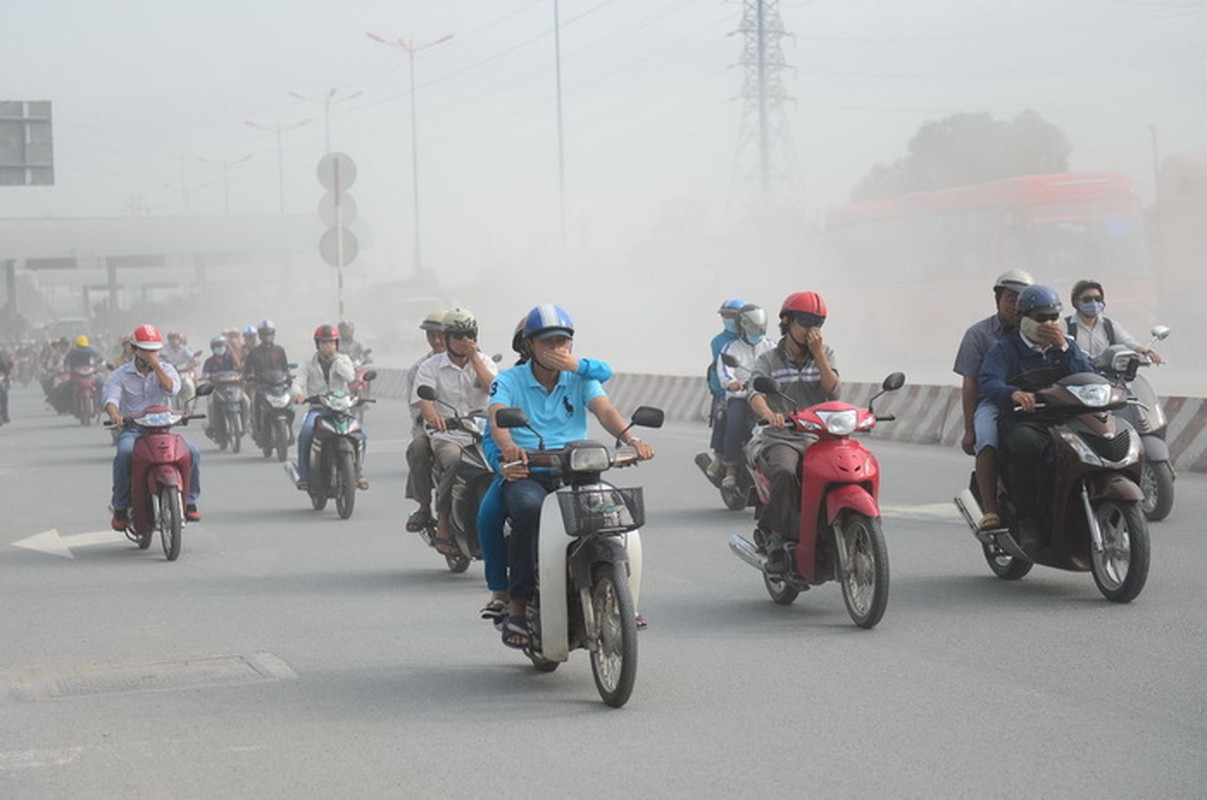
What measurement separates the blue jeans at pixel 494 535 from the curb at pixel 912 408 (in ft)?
37.3

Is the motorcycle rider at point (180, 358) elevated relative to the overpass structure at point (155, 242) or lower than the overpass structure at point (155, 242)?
lower

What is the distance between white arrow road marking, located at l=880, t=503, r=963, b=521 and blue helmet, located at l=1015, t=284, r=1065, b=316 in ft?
14.3

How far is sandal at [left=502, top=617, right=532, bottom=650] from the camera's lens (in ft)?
27.2

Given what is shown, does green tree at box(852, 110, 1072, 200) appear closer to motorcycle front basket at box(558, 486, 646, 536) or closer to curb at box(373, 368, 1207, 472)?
curb at box(373, 368, 1207, 472)

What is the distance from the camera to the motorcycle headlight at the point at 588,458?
780 cm

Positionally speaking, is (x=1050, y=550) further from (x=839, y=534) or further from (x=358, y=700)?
(x=358, y=700)

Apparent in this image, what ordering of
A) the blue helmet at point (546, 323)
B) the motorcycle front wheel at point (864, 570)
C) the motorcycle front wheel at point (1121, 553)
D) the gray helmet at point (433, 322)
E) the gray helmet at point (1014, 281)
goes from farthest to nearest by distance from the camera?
the gray helmet at point (433, 322) < the gray helmet at point (1014, 281) < the motorcycle front wheel at point (1121, 553) < the motorcycle front wheel at point (864, 570) < the blue helmet at point (546, 323)

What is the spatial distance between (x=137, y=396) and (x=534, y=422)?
683 cm

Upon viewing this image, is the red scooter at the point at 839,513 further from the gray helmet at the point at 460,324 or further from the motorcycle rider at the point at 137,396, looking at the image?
the motorcycle rider at the point at 137,396

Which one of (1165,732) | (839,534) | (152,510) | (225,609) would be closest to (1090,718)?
(1165,732)

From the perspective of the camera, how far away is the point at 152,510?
47.0ft

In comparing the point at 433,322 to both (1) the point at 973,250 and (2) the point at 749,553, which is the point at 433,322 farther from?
(1) the point at 973,250

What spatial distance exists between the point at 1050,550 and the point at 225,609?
4.76 meters

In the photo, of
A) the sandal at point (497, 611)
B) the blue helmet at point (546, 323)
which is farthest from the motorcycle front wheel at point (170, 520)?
the blue helmet at point (546, 323)
